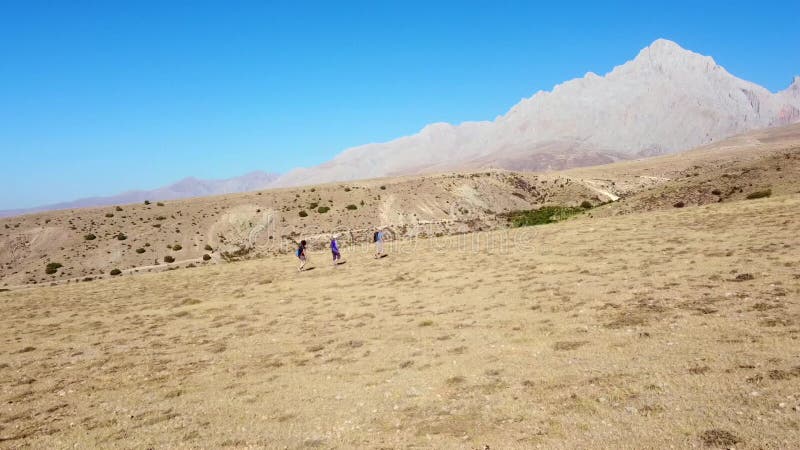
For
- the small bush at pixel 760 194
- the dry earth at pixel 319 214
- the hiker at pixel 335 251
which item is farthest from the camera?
the dry earth at pixel 319 214

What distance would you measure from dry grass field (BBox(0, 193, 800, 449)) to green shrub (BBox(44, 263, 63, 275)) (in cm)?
3333

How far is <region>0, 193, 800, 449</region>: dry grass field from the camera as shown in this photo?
8.80 m

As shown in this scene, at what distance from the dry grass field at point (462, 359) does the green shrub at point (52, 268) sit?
109ft

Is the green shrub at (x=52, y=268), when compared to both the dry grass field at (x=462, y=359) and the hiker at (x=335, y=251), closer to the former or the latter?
the dry grass field at (x=462, y=359)

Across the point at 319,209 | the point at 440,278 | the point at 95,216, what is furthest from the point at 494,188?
the point at 95,216

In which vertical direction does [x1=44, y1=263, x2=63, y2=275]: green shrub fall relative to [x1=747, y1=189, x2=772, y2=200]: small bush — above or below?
below

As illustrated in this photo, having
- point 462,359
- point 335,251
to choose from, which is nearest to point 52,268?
point 335,251

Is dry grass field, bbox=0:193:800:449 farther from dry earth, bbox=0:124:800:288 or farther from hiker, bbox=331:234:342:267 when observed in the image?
dry earth, bbox=0:124:800:288

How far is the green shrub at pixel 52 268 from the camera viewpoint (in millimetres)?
54125

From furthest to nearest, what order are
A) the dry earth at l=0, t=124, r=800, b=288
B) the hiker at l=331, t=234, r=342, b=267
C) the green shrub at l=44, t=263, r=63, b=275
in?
the green shrub at l=44, t=263, r=63, b=275, the dry earth at l=0, t=124, r=800, b=288, the hiker at l=331, t=234, r=342, b=267

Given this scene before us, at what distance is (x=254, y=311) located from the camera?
2242 cm

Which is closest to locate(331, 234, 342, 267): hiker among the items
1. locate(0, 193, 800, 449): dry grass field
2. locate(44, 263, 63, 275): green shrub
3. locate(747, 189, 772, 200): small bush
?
locate(0, 193, 800, 449): dry grass field

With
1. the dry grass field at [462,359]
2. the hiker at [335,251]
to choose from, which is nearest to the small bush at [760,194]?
the dry grass field at [462,359]

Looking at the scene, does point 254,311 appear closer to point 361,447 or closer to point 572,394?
point 361,447
